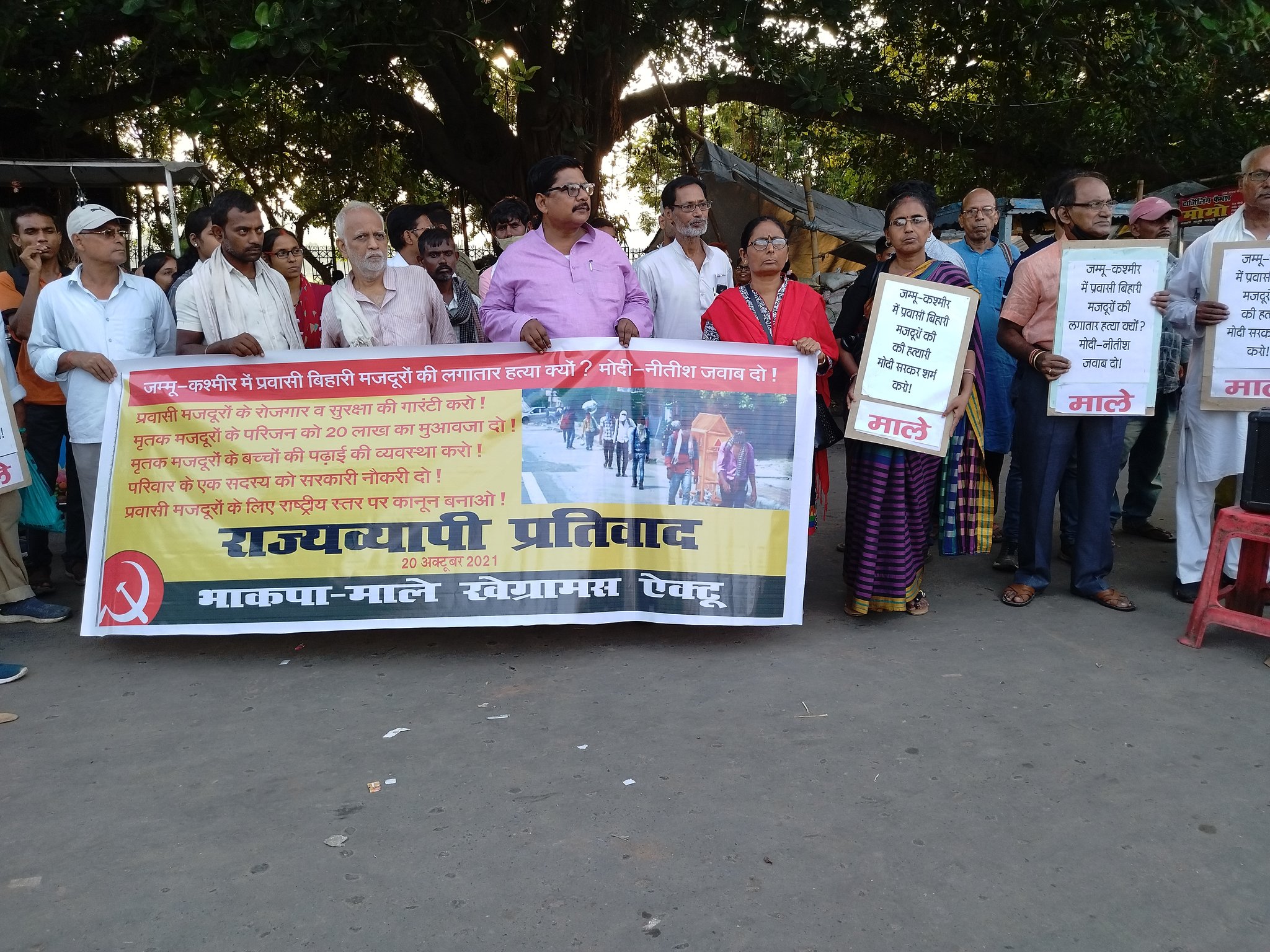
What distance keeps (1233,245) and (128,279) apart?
5.00 meters

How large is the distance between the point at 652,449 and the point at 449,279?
211 centimetres

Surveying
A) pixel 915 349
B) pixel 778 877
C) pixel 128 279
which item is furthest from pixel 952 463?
Result: pixel 128 279

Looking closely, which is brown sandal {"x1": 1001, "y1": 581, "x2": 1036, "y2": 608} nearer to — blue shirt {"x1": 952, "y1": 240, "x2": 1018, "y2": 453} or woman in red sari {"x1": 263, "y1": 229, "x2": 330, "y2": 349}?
blue shirt {"x1": 952, "y1": 240, "x2": 1018, "y2": 453}

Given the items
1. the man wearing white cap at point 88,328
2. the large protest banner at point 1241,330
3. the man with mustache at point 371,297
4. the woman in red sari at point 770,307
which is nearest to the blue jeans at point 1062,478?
the large protest banner at point 1241,330

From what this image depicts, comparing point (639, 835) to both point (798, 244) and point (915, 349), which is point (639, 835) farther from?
point (798, 244)

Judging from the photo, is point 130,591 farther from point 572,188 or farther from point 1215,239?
point 1215,239

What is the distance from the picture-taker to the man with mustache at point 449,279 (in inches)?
219

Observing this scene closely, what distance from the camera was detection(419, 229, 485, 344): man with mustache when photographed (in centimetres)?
557

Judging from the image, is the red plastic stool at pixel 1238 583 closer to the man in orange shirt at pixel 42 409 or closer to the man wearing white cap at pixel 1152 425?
the man wearing white cap at pixel 1152 425

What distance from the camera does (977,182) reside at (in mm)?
15398

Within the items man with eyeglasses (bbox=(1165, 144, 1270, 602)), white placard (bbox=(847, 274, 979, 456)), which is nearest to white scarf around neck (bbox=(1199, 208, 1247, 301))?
man with eyeglasses (bbox=(1165, 144, 1270, 602))

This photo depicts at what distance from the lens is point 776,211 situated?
47.7ft

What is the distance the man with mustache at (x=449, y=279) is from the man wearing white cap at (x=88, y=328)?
153cm

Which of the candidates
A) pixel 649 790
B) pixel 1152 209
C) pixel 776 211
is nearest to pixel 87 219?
pixel 649 790
